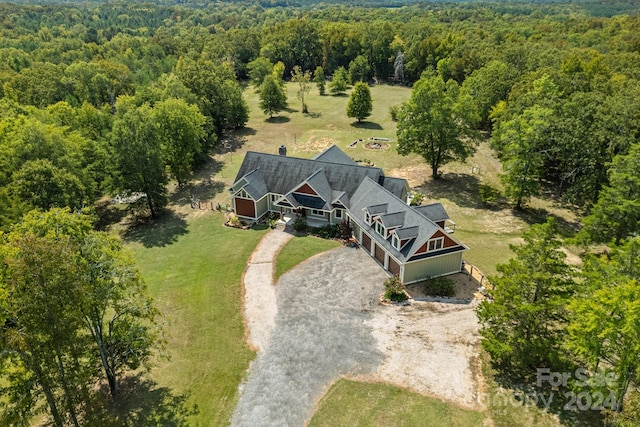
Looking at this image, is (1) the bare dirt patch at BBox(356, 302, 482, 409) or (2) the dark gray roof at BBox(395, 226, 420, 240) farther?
(2) the dark gray roof at BBox(395, 226, 420, 240)

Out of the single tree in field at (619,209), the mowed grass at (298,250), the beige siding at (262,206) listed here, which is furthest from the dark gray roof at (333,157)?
the single tree in field at (619,209)

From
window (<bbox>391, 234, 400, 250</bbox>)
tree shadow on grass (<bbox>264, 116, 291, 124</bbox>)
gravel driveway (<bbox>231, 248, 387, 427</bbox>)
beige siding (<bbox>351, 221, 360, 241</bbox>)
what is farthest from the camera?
tree shadow on grass (<bbox>264, 116, 291, 124</bbox>)

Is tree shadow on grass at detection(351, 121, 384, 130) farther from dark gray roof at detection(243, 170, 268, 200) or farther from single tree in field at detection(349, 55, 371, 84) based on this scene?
dark gray roof at detection(243, 170, 268, 200)

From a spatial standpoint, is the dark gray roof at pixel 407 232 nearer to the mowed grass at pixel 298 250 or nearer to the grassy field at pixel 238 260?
the grassy field at pixel 238 260

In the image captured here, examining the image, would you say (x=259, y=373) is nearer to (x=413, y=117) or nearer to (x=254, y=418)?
(x=254, y=418)

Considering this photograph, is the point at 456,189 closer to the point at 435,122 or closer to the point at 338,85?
the point at 435,122

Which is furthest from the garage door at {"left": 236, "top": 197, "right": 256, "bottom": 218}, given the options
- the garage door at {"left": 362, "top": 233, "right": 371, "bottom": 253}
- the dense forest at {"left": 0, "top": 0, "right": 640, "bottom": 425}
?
the garage door at {"left": 362, "top": 233, "right": 371, "bottom": 253}

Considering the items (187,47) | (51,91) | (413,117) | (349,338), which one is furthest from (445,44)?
(349,338)
